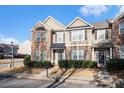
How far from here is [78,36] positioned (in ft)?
104

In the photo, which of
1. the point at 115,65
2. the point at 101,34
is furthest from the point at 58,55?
the point at 115,65

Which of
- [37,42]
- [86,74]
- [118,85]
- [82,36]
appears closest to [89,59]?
[82,36]

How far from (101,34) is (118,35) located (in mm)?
2882

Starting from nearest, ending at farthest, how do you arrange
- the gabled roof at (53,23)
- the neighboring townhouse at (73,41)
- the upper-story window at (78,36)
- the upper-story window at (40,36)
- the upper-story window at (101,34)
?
the upper-story window at (101,34), the neighboring townhouse at (73,41), the upper-story window at (78,36), the upper-story window at (40,36), the gabled roof at (53,23)

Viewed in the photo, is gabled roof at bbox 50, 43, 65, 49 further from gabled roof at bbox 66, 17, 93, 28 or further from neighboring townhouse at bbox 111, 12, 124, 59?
neighboring townhouse at bbox 111, 12, 124, 59

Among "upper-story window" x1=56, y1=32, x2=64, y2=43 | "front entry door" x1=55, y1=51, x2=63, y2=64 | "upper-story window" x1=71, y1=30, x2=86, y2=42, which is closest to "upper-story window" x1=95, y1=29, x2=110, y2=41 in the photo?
"upper-story window" x1=71, y1=30, x2=86, y2=42

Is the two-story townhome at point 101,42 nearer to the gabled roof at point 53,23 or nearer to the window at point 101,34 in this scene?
the window at point 101,34

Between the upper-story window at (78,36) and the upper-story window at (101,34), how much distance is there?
1892 mm

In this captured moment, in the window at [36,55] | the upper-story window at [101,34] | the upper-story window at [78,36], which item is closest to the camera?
the upper-story window at [101,34]

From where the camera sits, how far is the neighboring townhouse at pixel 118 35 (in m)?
28.5

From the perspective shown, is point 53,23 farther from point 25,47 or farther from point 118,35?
point 25,47

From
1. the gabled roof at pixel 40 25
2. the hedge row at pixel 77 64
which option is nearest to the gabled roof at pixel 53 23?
the gabled roof at pixel 40 25

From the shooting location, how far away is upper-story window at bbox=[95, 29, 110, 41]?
30562 millimetres

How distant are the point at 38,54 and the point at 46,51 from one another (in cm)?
150
